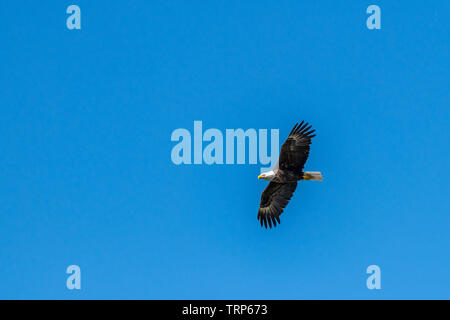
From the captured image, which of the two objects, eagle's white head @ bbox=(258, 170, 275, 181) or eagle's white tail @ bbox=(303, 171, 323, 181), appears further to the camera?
eagle's white head @ bbox=(258, 170, 275, 181)

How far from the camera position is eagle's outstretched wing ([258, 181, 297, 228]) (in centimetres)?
1975

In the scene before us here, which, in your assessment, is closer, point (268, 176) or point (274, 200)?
point (268, 176)

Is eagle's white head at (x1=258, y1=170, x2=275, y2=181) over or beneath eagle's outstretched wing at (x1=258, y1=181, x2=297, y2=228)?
over

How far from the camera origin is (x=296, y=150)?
60.8 feet

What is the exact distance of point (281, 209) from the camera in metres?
20.0

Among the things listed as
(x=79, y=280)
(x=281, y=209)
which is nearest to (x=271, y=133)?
(x=281, y=209)

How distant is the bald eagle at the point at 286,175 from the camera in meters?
18.4

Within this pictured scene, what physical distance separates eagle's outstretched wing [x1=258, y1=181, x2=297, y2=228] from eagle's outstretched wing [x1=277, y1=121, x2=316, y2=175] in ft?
2.89

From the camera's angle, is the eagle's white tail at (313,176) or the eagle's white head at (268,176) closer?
the eagle's white tail at (313,176)

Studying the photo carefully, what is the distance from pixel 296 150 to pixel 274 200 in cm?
213

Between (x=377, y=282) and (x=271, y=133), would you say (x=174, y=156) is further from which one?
(x=377, y=282)

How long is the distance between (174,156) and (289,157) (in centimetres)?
341

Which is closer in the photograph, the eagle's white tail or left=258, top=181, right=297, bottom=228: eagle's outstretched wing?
the eagle's white tail

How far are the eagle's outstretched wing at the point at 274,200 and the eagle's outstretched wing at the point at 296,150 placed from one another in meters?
0.88
